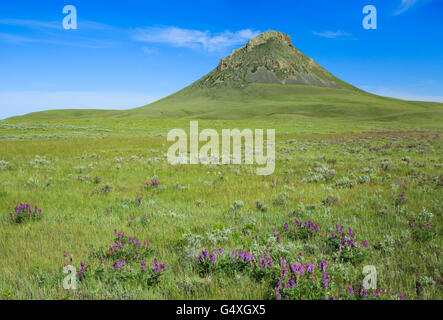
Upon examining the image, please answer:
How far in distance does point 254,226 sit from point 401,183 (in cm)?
685

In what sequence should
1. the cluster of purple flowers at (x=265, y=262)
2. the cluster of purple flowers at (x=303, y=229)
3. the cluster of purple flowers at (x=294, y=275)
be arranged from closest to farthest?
the cluster of purple flowers at (x=294, y=275), the cluster of purple flowers at (x=265, y=262), the cluster of purple flowers at (x=303, y=229)

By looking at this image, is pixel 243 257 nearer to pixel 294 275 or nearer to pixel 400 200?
pixel 294 275

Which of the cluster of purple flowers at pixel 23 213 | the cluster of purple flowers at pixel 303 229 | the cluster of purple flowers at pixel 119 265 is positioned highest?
the cluster of purple flowers at pixel 23 213

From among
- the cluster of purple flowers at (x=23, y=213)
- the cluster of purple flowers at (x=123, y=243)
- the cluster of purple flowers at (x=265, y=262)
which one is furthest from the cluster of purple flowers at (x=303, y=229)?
the cluster of purple flowers at (x=23, y=213)

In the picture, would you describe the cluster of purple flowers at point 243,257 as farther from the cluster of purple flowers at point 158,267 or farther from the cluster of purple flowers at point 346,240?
the cluster of purple flowers at point 346,240

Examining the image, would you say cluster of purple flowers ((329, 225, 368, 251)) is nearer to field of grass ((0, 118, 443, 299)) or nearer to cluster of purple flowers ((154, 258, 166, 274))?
field of grass ((0, 118, 443, 299))

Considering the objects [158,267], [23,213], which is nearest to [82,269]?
[158,267]

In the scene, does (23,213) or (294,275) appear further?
(23,213)

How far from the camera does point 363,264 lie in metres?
3.65

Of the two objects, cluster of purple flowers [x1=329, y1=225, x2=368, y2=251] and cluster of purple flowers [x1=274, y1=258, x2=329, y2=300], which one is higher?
cluster of purple flowers [x1=329, y1=225, x2=368, y2=251]

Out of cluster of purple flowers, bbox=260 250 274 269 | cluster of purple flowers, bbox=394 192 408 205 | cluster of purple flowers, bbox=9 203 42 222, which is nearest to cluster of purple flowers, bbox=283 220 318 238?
cluster of purple flowers, bbox=260 250 274 269

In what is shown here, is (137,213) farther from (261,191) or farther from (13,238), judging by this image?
(261,191)

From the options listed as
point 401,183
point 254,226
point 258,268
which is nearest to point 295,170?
point 401,183

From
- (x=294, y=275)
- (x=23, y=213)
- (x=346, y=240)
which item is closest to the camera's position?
(x=294, y=275)
